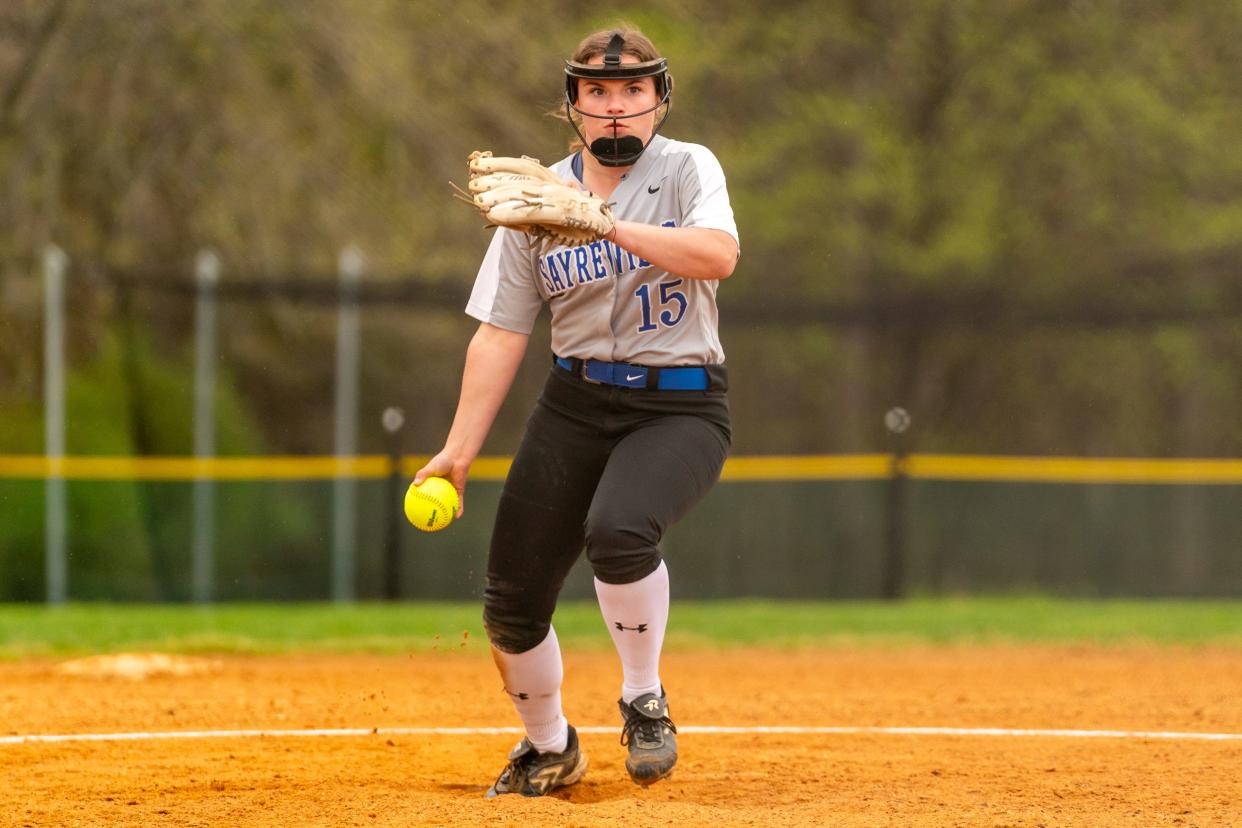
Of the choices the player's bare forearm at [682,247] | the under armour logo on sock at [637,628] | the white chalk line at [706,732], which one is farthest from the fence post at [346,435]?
the player's bare forearm at [682,247]

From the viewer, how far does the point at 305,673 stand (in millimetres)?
8641

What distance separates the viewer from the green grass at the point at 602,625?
996 centimetres

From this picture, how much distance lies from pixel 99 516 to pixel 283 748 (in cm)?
630

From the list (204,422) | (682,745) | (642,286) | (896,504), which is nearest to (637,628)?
(642,286)

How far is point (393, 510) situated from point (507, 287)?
23.5 feet

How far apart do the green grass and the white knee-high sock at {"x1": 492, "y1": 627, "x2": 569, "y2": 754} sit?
4443 mm

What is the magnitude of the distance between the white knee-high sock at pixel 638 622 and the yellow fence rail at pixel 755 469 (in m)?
6.93

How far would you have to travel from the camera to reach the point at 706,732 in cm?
641

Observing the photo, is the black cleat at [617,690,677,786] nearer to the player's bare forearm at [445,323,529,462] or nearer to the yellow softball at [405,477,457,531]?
the yellow softball at [405,477,457,531]

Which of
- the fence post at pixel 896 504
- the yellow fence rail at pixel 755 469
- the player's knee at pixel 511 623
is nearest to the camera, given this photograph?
the player's knee at pixel 511 623

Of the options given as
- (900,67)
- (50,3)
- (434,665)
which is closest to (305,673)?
(434,665)

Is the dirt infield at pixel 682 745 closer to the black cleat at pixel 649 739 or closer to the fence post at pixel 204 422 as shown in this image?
the black cleat at pixel 649 739

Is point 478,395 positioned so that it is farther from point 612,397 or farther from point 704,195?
point 704,195

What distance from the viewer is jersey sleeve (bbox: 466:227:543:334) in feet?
16.2
